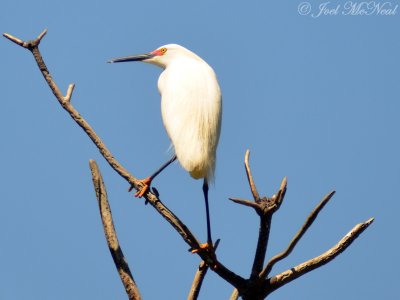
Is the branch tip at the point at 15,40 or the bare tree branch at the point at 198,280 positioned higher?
the branch tip at the point at 15,40

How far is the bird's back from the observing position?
5438mm

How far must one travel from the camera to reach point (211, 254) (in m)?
4.81

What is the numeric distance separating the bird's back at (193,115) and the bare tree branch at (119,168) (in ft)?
1.89

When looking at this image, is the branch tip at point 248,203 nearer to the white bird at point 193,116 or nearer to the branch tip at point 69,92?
the white bird at point 193,116

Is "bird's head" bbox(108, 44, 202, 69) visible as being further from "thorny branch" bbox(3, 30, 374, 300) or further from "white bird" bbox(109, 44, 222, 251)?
"thorny branch" bbox(3, 30, 374, 300)

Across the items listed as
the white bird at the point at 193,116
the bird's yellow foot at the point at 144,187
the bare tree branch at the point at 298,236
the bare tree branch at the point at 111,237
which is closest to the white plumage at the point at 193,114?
the white bird at the point at 193,116

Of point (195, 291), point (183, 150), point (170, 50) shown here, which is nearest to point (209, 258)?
point (195, 291)

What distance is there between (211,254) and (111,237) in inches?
25.5

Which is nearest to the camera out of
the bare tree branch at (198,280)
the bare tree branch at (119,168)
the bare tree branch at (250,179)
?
the bare tree branch at (250,179)

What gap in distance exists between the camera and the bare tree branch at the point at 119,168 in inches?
183

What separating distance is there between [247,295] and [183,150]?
1.35 m

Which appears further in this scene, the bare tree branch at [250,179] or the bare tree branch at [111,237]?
the bare tree branch at [111,237]

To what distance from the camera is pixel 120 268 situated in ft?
15.4

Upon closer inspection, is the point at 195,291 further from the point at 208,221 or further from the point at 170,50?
the point at 170,50
